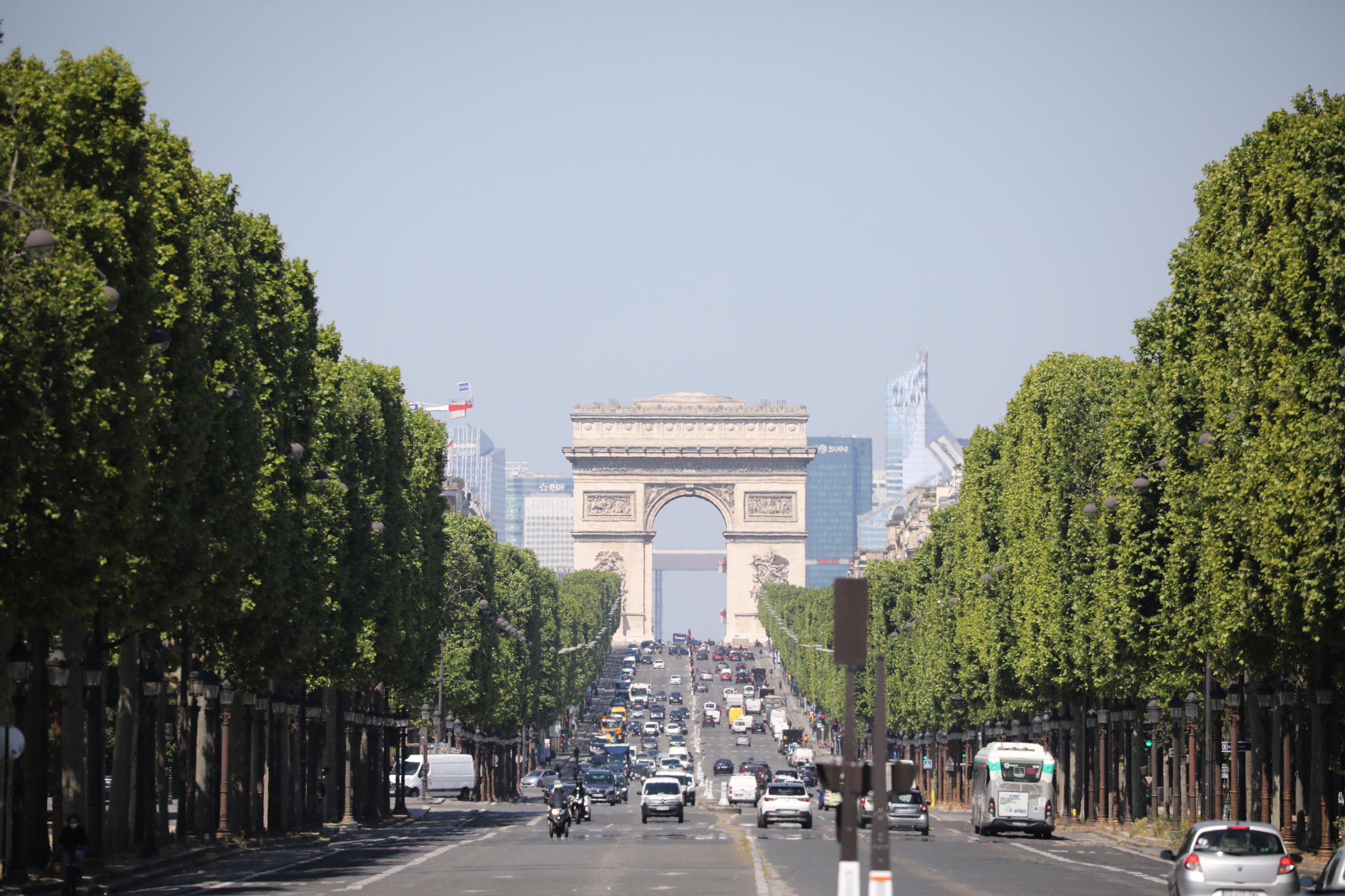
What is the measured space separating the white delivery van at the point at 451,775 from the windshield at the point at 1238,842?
70508mm

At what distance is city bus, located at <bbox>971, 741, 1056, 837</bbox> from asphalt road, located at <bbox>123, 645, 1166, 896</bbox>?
28.2 inches

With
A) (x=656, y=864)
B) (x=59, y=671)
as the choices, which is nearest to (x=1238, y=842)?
(x=656, y=864)

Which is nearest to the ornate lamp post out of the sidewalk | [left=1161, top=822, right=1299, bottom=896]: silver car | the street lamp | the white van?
the sidewalk

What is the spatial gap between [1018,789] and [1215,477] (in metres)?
22.0

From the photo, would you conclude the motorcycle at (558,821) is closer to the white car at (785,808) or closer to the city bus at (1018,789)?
the white car at (785,808)

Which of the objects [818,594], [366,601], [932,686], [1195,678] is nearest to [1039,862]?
[1195,678]

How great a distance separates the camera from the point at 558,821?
56.6 metres

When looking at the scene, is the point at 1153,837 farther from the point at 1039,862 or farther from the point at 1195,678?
the point at 1039,862

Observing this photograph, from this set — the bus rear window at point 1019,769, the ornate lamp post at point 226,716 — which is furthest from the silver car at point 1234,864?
the bus rear window at point 1019,769

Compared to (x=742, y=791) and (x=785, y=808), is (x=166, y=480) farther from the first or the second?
(x=742, y=791)

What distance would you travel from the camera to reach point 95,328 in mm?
33406

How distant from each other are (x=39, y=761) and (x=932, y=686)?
216ft

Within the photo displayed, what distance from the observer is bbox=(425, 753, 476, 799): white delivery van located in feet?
321

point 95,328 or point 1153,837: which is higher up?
point 95,328
